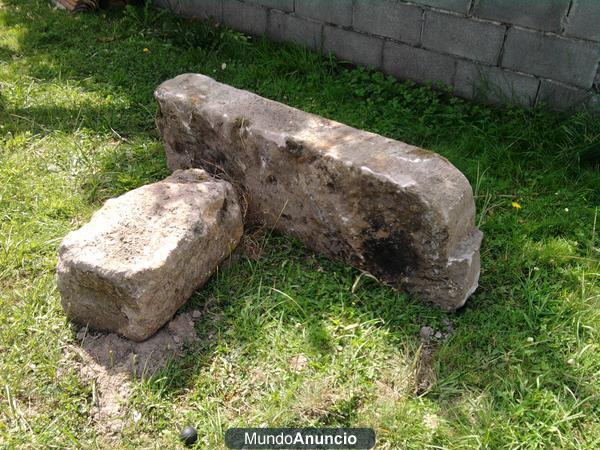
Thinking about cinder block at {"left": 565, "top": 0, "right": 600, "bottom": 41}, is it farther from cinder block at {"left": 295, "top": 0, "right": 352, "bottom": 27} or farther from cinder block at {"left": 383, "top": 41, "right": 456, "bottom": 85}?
cinder block at {"left": 295, "top": 0, "right": 352, "bottom": 27}

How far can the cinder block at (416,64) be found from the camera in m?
4.36

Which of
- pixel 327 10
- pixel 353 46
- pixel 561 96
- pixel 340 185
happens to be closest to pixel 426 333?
pixel 340 185

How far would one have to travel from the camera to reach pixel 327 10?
4.77 m

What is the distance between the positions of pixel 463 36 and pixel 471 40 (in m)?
0.06

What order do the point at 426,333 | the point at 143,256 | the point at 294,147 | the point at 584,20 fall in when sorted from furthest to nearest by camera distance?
1. the point at 584,20
2. the point at 294,147
3. the point at 426,333
4. the point at 143,256

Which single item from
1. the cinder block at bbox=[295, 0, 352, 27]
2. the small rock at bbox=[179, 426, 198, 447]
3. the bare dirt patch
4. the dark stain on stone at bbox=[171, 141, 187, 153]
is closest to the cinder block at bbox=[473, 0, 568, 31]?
the cinder block at bbox=[295, 0, 352, 27]

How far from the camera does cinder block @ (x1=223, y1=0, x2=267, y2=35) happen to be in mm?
5254

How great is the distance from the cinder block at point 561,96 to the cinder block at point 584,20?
0.34m

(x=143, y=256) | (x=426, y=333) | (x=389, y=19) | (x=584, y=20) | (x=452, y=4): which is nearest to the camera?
(x=143, y=256)

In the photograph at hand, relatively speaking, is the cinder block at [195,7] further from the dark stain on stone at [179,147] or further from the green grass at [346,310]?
the dark stain on stone at [179,147]

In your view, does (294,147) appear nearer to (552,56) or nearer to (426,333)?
(426,333)

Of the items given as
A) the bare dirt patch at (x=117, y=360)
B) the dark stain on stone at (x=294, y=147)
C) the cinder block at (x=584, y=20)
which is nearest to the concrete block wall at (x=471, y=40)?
the cinder block at (x=584, y=20)

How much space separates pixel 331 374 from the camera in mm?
2504

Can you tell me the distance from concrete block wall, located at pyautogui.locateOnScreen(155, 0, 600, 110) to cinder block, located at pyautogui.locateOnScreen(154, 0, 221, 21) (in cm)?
61
